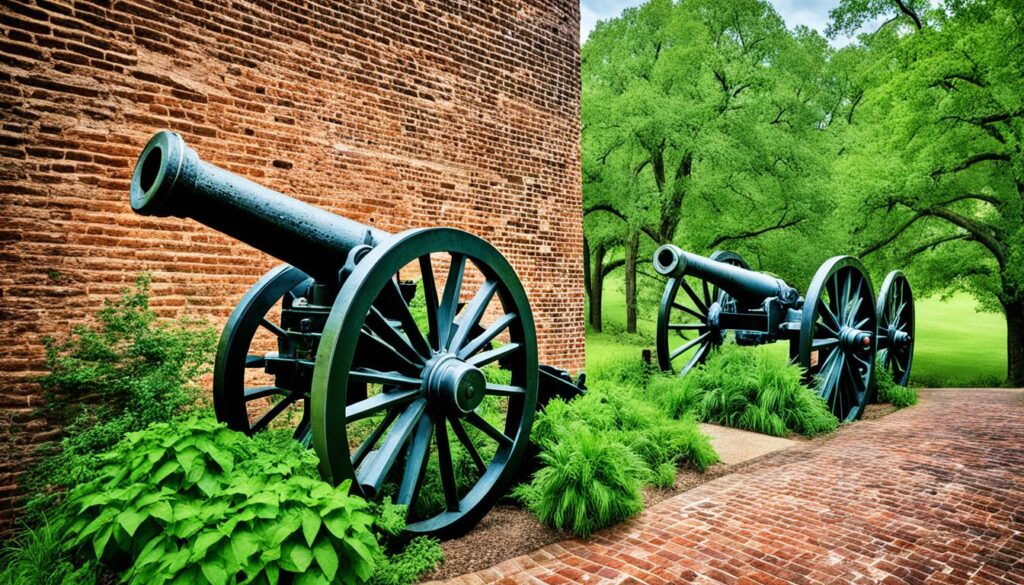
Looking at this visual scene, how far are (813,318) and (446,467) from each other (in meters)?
4.77

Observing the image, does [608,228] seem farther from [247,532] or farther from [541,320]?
[247,532]

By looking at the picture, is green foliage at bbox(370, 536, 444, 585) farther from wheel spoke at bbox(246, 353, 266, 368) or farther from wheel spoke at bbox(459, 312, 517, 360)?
wheel spoke at bbox(246, 353, 266, 368)

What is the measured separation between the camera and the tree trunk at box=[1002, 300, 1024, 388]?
1154 centimetres

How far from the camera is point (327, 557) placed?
219cm

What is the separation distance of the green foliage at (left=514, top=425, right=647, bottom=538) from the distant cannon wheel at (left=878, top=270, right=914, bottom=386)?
19.7 feet

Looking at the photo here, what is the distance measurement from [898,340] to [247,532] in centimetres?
906

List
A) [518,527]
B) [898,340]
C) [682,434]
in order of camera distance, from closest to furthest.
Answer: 1. [518,527]
2. [682,434]
3. [898,340]

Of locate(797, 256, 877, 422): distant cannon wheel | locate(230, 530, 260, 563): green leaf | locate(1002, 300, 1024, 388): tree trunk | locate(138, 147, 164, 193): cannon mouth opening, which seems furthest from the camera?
locate(1002, 300, 1024, 388): tree trunk

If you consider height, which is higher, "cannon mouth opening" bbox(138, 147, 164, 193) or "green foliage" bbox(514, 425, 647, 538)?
"cannon mouth opening" bbox(138, 147, 164, 193)

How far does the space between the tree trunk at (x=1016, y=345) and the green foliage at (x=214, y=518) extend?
1412cm

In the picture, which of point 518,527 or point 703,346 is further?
point 703,346

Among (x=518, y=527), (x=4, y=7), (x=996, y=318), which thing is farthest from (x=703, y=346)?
(x=996, y=318)

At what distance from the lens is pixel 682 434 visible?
4848 millimetres

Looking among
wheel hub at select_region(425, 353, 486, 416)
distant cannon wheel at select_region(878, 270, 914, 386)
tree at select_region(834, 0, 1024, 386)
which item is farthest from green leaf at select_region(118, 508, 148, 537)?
tree at select_region(834, 0, 1024, 386)
